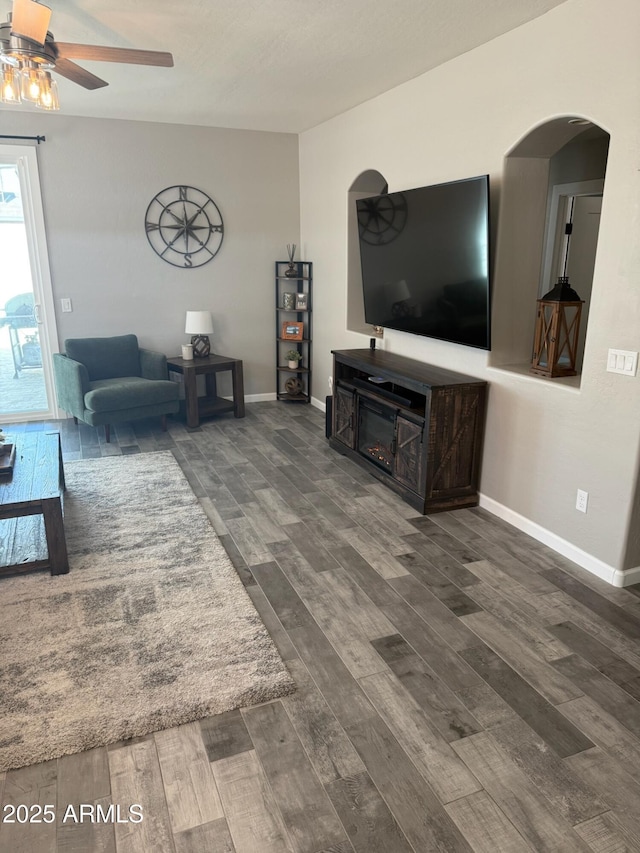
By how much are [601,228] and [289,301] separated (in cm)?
398

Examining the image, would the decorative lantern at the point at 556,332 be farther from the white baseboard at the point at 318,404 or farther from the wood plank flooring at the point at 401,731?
the white baseboard at the point at 318,404

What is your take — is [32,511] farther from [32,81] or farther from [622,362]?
[622,362]

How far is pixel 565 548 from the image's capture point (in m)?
3.29

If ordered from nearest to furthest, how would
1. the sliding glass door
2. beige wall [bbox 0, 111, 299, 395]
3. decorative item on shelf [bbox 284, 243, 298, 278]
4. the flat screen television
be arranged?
the flat screen television, the sliding glass door, beige wall [bbox 0, 111, 299, 395], decorative item on shelf [bbox 284, 243, 298, 278]

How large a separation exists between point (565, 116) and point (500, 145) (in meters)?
0.48

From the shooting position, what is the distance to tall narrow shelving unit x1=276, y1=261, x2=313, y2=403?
6.43m

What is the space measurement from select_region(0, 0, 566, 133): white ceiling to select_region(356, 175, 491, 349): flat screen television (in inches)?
30.4

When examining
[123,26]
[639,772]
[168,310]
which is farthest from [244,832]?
[168,310]

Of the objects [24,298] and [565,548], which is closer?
[565,548]

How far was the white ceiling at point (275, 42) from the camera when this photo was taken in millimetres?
2985

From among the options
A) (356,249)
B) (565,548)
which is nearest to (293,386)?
(356,249)

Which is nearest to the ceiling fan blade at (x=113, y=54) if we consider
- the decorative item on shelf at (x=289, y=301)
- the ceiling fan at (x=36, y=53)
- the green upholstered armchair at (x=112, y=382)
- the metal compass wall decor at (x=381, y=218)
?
the ceiling fan at (x=36, y=53)

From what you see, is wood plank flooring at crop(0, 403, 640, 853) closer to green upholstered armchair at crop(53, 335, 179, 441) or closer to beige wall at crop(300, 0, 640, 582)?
beige wall at crop(300, 0, 640, 582)

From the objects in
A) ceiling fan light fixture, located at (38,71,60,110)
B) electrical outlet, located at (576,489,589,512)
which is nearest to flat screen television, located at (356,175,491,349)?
electrical outlet, located at (576,489,589,512)
